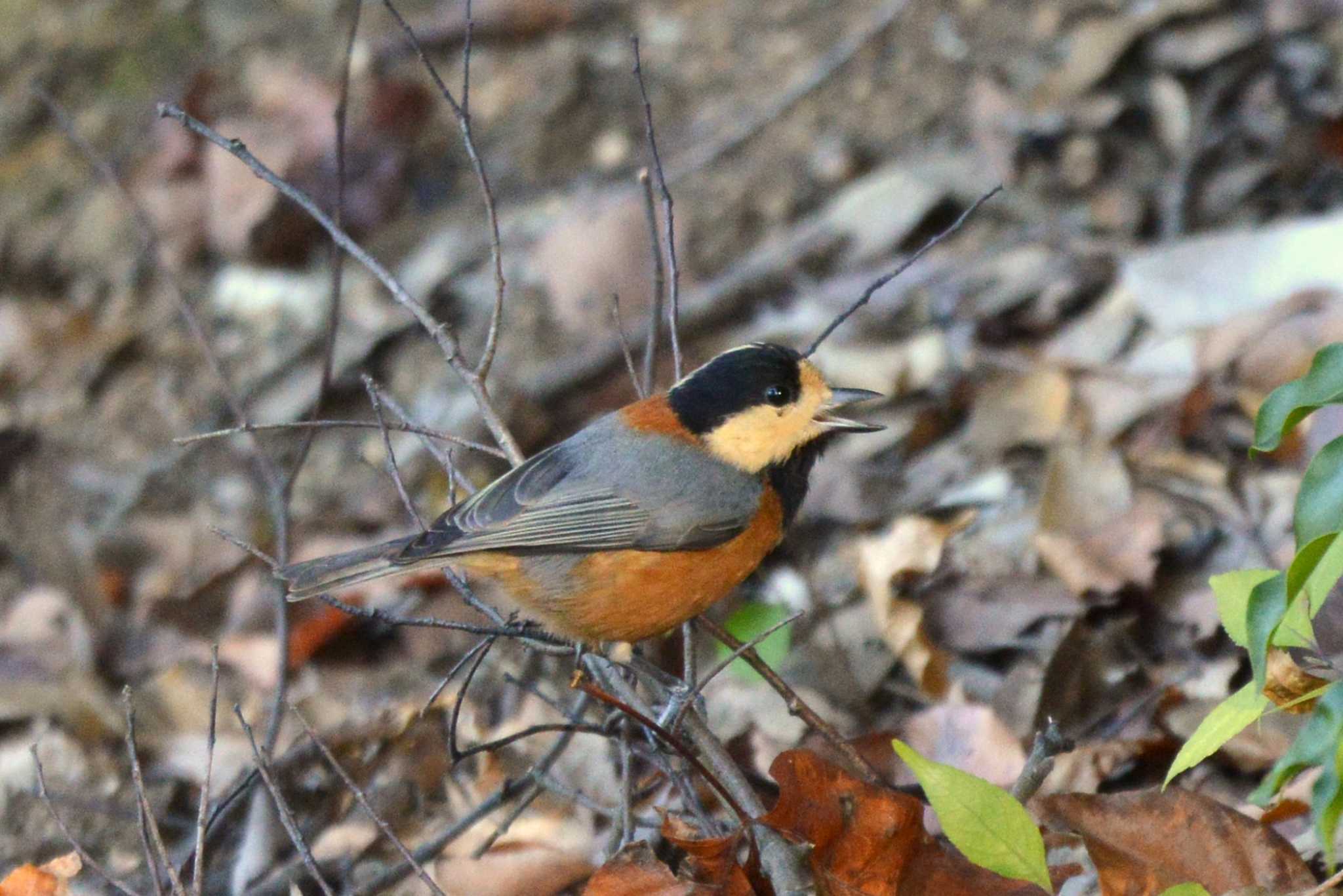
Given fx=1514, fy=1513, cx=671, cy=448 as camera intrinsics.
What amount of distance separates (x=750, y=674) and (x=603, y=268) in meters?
2.89

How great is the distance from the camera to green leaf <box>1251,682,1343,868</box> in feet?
6.27

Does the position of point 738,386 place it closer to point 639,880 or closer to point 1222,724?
point 639,880

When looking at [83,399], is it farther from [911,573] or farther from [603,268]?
[911,573]

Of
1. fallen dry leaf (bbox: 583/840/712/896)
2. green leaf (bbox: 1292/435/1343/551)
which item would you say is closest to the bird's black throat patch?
fallen dry leaf (bbox: 583/840/712/896)

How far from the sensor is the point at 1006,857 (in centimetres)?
234

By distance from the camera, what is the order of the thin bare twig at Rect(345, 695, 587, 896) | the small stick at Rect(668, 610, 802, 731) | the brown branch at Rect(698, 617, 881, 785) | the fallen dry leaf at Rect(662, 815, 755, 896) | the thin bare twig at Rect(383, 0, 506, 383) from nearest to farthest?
1. the small stick at Rect(668, 610, 802, 731)
2. the fallen dry leaf at Rect(662, 815, 755, 896)
3. the brown branch at Rect(698, 617, 881, 785)
4. the thin bare twig at Rect(383, 0, 506, 383)
5. the thin bare twig at Rect(345, 695, 587, 896)

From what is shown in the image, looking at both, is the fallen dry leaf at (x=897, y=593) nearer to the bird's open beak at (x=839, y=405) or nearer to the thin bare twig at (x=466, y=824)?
the bird's open beak at (x=839, y=405)

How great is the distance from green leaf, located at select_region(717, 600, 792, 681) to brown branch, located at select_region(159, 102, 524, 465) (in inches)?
40.3

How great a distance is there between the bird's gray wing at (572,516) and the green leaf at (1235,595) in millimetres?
1318

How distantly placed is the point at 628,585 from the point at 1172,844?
54.2 inches

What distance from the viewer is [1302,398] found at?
2279mm

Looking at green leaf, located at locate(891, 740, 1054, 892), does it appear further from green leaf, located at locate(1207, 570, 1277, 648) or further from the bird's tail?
the bird's tail

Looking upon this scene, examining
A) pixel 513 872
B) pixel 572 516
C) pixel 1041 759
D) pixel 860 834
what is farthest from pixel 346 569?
pixel 1041 759

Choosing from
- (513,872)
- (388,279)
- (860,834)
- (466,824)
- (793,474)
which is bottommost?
(513,872)
